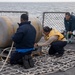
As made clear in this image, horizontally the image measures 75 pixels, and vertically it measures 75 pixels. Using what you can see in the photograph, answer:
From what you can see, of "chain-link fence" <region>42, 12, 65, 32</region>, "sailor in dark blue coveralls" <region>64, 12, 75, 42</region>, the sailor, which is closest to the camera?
the sailor

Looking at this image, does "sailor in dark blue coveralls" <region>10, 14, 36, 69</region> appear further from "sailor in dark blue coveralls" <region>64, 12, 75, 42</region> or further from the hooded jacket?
"sailor in dark blue coveralls" <region>64, 12, 75, 42</region>

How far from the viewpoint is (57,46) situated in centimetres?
1030

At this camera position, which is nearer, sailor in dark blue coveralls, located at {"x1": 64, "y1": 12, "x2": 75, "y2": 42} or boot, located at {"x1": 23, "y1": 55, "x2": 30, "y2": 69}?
boot, located at {"x1": 23, "y1": 55, "x2": 30, "y2": 69}

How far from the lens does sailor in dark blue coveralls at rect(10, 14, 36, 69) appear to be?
346 inches

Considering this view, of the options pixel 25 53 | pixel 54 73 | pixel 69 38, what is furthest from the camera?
pixel 69 38

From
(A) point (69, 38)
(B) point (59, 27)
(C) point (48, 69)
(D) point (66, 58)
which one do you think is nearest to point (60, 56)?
(D) point (66, 58)

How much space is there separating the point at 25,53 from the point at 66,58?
5.50ft

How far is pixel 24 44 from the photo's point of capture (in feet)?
29.2

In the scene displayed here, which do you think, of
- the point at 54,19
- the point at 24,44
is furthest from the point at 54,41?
the point at 54,19

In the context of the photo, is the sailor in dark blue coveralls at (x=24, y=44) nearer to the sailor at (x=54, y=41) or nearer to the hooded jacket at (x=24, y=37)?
the hooded jacket at (x=24, y=37)

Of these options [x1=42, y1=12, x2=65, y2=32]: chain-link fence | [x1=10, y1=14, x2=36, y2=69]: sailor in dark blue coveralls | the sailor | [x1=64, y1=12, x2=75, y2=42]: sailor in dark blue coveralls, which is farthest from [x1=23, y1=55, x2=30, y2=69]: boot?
[x1=42, y1=12, x2=65, y2=32]: chain-link fence

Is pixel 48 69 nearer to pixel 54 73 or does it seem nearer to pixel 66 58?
pixel 54 73

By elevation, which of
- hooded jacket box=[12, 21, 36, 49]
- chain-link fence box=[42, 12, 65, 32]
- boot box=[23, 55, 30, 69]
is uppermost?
hooded jacket box=[12, 21, 36, 49]

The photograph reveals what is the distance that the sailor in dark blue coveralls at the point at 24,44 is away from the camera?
28.9ft
